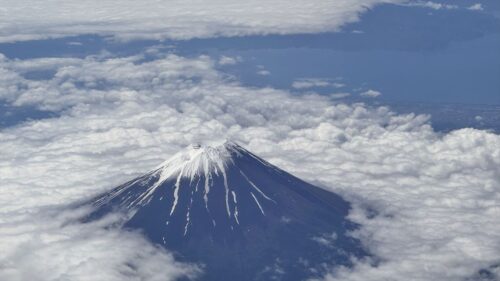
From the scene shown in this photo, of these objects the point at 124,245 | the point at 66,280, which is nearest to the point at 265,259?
the point at 124,245

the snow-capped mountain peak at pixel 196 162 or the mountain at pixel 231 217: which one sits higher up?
the snow-capped mountain peak at pixel 196 162

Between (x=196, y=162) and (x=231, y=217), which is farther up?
(x=196, y=162)

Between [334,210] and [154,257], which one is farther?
[334,210]

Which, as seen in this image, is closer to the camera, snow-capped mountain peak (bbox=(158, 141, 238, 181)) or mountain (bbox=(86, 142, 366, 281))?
mountain (bbox=(86, 142, 366, 281))

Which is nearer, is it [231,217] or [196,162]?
[231,217]

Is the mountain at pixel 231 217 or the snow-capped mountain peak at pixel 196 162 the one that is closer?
the mountain at pixel 231 217

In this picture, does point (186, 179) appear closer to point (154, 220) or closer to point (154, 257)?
point (154, 220)

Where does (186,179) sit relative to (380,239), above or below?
above

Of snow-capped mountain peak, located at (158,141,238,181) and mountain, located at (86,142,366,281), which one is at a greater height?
snow-capped mountain peak, located at (158,141,238,181)
